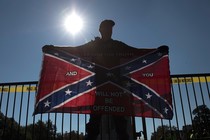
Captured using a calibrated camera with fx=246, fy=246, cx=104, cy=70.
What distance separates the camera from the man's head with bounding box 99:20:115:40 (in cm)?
537

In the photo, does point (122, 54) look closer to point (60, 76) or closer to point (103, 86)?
point (103, 86)

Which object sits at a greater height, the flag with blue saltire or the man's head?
the man's head

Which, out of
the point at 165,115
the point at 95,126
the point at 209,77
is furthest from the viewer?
the point at 209,77

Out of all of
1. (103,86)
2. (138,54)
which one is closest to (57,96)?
(103,86)

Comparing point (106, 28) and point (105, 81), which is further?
point (106, 28)

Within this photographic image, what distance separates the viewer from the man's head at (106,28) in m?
5.37

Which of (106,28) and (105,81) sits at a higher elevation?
(106,28)

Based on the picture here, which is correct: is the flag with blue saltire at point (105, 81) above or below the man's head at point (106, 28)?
below

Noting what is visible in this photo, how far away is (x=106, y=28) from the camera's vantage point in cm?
538

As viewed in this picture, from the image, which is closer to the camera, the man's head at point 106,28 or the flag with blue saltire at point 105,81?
the flag with blue saltire at point 105,81

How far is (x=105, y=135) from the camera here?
5.18 metres

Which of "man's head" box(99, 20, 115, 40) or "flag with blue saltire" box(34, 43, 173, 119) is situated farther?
"man's head" box(99, 20, 115, 40)

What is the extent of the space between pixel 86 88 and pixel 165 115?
1.70 meters

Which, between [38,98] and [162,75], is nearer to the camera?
[38,98]
